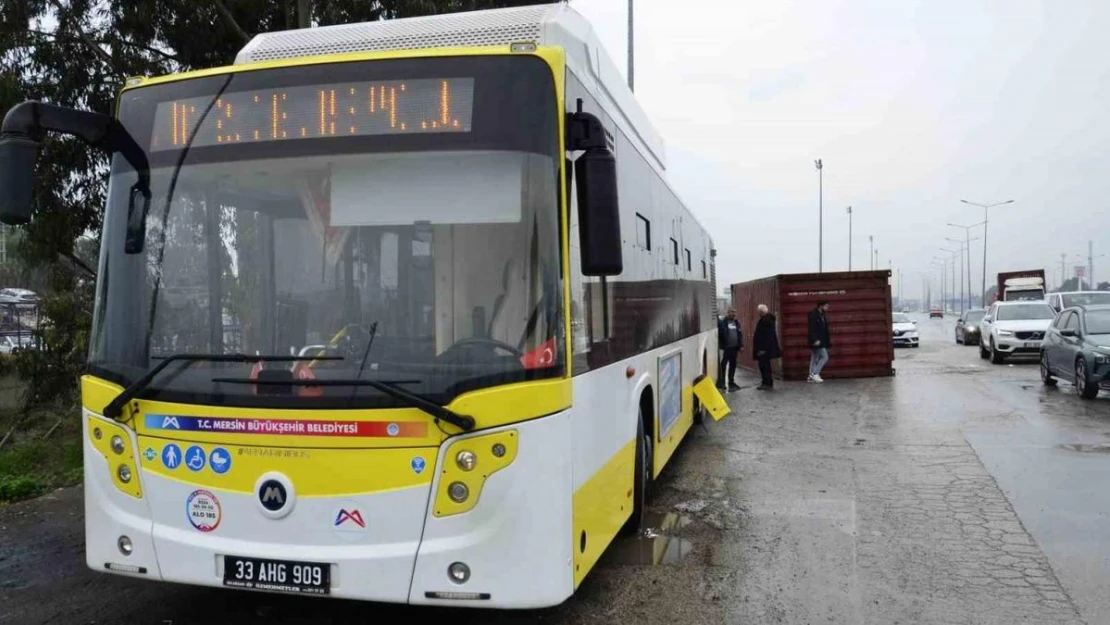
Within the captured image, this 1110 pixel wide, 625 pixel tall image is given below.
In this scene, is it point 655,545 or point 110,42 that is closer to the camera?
point 655,545

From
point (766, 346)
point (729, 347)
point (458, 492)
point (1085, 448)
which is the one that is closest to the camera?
point (458, 492)

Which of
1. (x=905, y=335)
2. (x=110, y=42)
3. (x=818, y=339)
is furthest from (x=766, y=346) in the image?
(x=905, y=335)

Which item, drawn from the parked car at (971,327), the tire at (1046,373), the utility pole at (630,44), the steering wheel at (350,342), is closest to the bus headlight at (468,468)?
the steering wheel at (350,342)

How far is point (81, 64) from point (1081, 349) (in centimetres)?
1604

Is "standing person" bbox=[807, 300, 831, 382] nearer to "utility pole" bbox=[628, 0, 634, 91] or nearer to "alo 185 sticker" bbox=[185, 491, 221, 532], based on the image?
"utility pole" bbox=[628, 0, 634, 91]

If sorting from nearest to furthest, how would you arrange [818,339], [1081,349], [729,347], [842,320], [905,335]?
[1081,349], [729,347], [818,339], [842,320], [905,335]

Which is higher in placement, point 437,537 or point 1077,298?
point 1077,298

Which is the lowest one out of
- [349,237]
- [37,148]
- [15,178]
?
[349,237]

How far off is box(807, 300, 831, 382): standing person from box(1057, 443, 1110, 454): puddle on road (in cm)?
787

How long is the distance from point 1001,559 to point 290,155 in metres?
5.23

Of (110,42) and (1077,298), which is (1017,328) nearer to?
(1077,298)

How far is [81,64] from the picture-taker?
38.7 ft

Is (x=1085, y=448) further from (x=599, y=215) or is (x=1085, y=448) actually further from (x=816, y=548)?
(x=599, y=215)

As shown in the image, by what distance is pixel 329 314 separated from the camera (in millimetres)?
4000
